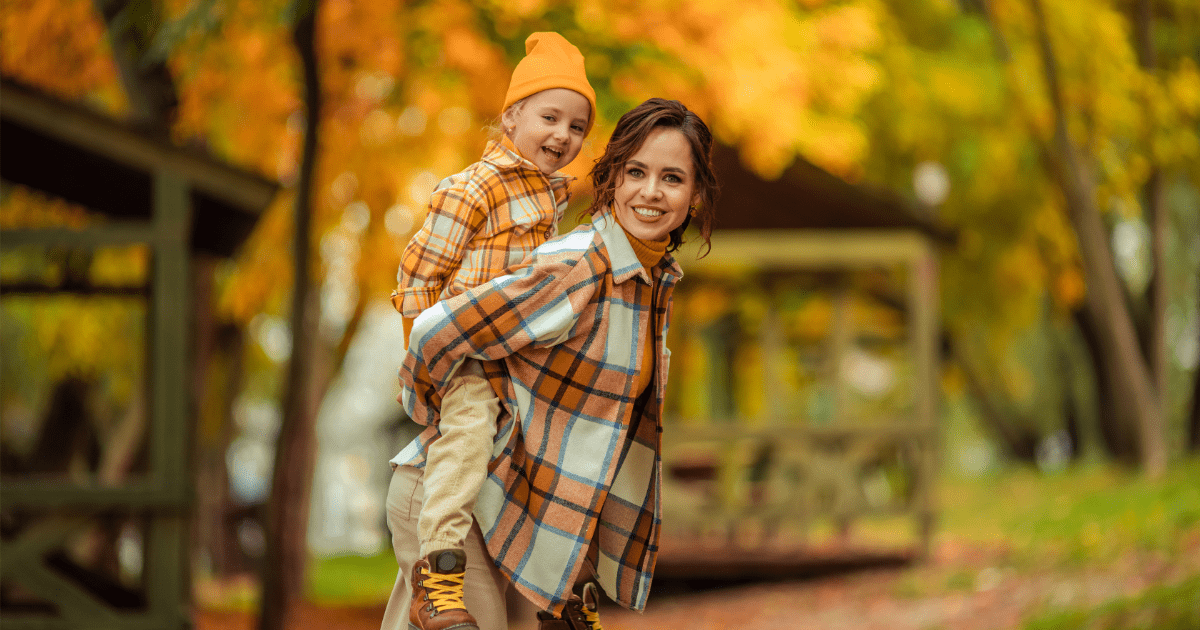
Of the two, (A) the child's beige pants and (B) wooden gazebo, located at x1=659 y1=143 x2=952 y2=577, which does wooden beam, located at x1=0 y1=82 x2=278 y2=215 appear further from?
(A) the child's beige pants

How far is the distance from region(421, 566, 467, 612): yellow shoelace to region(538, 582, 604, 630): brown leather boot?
27 centimetres

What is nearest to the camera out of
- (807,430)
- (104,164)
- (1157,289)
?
(104,164)

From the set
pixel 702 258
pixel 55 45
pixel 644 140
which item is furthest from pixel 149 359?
pixel 644 140

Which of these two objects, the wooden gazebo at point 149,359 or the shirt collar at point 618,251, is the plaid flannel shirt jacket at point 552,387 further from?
the wooden gazebo at point 149,359

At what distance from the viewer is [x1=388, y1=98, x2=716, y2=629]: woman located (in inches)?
91.6

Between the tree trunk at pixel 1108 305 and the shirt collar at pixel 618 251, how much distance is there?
36.6 feet

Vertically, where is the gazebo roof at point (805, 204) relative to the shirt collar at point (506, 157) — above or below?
above

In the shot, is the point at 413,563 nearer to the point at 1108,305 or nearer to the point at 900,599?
the point at 900,599

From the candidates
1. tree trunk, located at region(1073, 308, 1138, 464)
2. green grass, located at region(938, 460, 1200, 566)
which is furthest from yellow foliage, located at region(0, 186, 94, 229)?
tree trunk, located at region(1073, 308, 1138, 464)

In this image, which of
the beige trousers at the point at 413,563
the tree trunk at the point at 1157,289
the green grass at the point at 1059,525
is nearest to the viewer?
the beige trousers at the point at 413,563

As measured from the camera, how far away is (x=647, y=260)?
2445 millimetres

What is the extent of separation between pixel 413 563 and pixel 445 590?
0.63 feet

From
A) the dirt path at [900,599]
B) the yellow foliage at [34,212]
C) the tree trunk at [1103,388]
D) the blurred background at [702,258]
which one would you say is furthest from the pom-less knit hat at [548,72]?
the tree trunk at [1103,388]

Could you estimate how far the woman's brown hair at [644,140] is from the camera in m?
2.43
